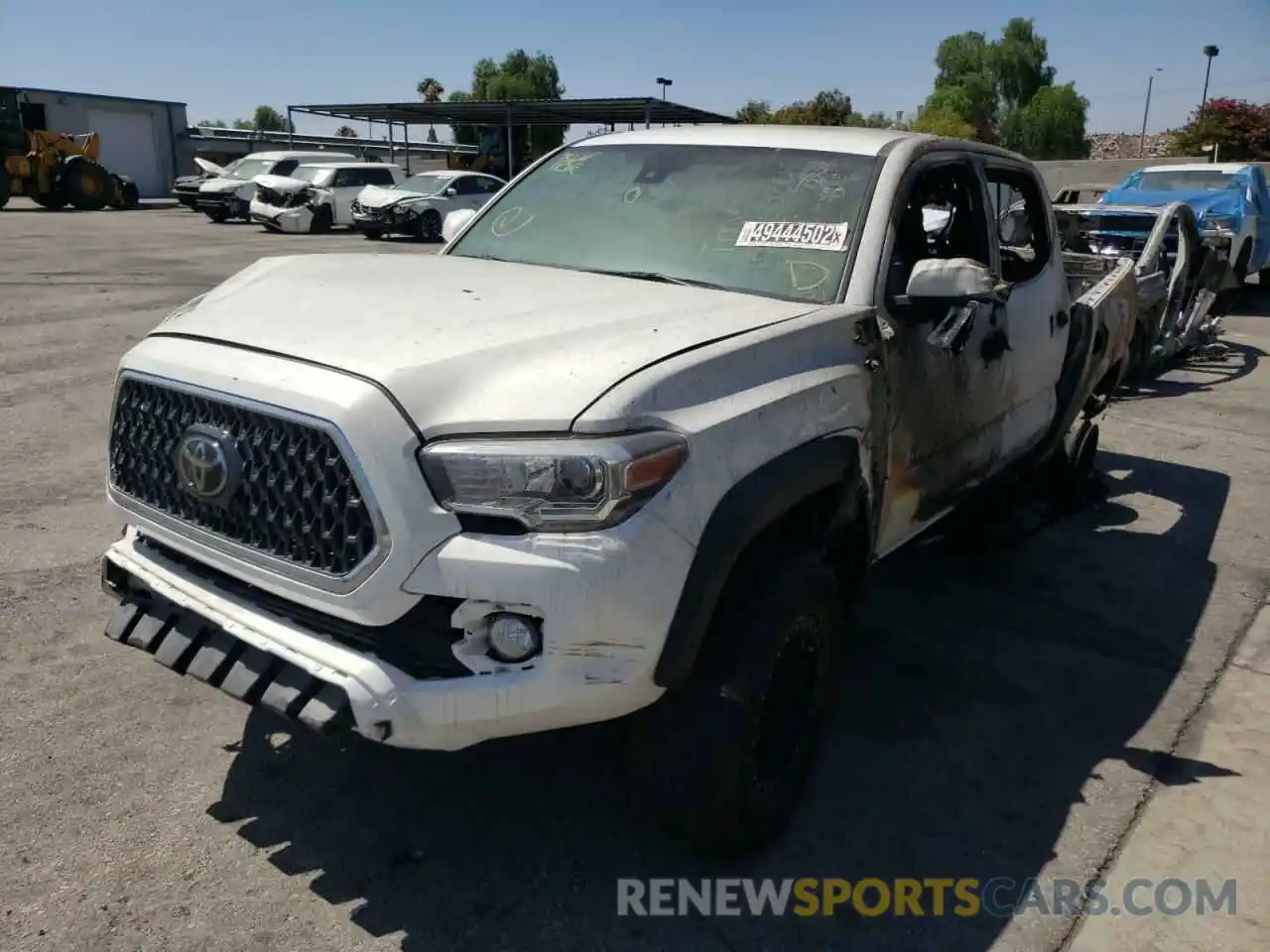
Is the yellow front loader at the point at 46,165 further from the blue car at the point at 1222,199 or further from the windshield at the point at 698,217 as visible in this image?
the windshield at the point at 698,217

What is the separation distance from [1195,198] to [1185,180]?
1.47 m

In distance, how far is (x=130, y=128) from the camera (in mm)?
48438

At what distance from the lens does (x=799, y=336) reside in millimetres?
2857

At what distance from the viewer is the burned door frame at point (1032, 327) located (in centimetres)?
428

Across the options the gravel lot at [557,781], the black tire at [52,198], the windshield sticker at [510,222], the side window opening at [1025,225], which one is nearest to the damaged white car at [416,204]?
the black tire at [52,198]

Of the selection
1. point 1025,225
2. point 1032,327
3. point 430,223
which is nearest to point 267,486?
point 1032,327

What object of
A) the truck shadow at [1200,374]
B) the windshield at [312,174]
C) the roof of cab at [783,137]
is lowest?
the truck shadow at [1200,374]

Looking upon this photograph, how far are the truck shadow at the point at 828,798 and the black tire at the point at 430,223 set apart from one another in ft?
64.1

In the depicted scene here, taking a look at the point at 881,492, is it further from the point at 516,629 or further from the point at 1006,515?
the point at 1006,515

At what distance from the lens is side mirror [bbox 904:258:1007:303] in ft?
10.2

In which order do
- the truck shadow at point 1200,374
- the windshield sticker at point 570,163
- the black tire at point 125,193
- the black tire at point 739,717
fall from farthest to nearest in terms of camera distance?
the black tire at point 125,193, the truck shadow at point 1200,374, the windshield sticker at point 570,163, the black tire at point 739,717

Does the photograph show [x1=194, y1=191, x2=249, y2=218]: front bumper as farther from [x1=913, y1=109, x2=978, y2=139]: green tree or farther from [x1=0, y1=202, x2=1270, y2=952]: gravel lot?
[x1=0, y1=202, x2=1270, y2=952]: gravel lot

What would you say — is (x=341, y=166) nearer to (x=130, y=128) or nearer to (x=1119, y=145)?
(x=130, y=128)

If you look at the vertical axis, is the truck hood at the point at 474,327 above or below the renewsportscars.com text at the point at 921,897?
above
